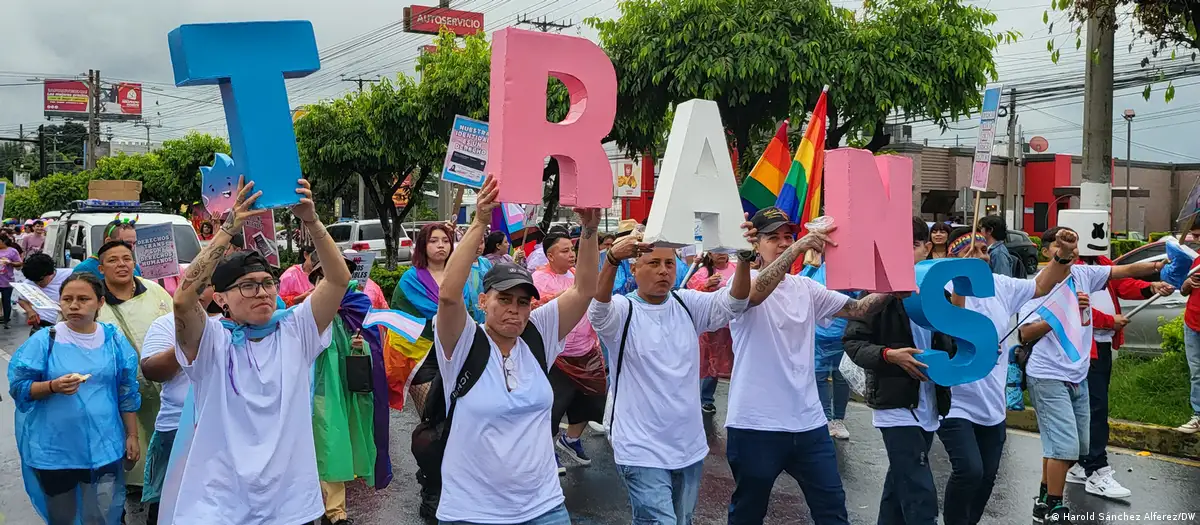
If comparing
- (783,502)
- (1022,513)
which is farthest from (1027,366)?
(783,502)

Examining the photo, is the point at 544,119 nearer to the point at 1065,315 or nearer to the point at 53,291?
the point at 1065,315

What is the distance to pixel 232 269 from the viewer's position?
11.2 ft

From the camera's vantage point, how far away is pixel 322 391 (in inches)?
207

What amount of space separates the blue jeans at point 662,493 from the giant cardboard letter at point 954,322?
1105mm

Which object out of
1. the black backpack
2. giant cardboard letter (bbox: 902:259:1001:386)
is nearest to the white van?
the black backpack

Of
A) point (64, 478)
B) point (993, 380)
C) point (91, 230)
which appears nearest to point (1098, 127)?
point (993, 380)

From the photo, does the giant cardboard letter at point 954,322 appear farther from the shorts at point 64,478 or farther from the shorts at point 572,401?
the shorts at point 64,478

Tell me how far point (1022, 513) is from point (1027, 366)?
88cm

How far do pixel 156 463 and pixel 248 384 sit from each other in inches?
88.6

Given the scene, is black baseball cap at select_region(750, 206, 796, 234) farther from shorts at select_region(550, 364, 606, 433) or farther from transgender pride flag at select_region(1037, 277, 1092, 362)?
shorts at select_region(550, 364, 606, 433)

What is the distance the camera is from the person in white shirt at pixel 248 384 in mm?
3256

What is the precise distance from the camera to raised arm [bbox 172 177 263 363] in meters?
3.15

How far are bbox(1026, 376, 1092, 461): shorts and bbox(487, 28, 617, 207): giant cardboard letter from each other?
3.23 m

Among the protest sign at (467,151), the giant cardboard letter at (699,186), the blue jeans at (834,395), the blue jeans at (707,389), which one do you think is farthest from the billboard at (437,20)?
the giant cardboard letter at (699,186)
